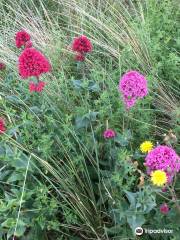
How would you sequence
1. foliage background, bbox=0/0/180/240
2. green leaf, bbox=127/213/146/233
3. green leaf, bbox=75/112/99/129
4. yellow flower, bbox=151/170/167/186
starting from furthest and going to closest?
1. green leaf, bbox=75/112/99/129
2. foliage background, bbox=0/0/180/240
3. green leaf, bbox=127/213/146/233
4. yellow flower, bbox=151/170/167/186

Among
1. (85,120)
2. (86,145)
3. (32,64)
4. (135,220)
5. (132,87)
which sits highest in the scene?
(32,64)

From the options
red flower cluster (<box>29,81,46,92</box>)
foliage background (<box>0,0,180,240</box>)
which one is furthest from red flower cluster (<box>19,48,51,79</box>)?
foliage background (<box>0,0,180,240</box>)

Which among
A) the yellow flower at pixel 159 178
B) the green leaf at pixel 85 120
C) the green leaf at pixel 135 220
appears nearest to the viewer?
the yellow flower at pixel 159 178

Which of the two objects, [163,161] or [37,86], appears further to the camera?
[37,86]

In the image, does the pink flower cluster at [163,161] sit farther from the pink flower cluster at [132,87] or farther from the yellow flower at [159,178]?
the pink flower cluster at [132,87]

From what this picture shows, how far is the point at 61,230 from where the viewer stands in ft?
5.72

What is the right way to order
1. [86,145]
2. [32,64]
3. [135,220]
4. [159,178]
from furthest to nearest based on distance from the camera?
[86,145] → [32,64] → [135,220] → [159,178]

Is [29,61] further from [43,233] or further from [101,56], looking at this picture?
[101,56]

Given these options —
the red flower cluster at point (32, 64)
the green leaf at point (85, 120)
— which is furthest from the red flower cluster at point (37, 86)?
the green leaf at point (85, 120)

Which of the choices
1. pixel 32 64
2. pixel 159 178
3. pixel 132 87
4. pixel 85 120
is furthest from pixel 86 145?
pixel 159 178

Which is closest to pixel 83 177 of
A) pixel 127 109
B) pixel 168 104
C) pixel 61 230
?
pixel 61 230

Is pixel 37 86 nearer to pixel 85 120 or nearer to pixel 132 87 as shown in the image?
pixel 85 120

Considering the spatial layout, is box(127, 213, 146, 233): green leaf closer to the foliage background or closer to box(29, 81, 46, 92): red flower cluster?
the foliage background

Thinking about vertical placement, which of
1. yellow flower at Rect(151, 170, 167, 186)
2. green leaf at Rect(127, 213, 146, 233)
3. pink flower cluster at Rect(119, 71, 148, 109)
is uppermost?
pink flower cluster at Rect(119, 71, 148, 109)
